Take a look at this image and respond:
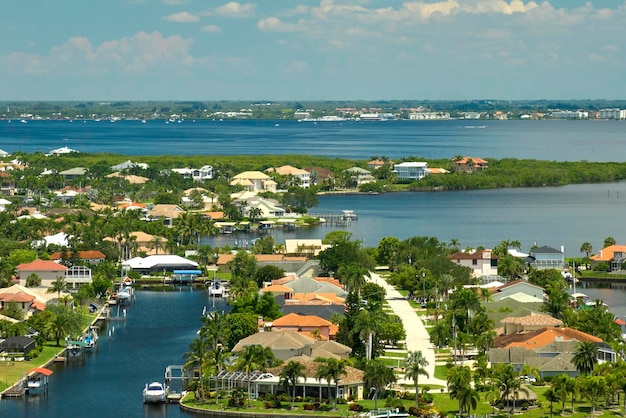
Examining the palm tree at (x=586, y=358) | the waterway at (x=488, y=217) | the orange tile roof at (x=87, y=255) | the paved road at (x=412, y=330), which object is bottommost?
the waterway at (x=488, y=217)

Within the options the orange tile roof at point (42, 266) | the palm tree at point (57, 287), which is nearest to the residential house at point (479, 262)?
the palm tree at point (57, 287)

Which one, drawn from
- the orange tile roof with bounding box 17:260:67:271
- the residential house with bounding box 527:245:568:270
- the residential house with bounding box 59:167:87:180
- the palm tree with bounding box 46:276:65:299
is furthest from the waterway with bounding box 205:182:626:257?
the palm tree with bounding box 46:276:65:299

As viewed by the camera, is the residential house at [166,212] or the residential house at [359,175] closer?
the residential house at [166,212]

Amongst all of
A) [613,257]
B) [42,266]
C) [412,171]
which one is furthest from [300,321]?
[412,171]

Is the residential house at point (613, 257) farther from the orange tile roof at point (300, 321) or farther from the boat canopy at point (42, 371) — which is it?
the boat canopy at point (42, 371)

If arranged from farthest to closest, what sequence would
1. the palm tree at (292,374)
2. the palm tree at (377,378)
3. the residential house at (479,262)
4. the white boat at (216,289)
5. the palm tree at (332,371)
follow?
the residential house at (479,262) → the white boat at (216,289) → the palm tree at (292,374) → the palm tree at (377,378) → the palm tree at (332,371)

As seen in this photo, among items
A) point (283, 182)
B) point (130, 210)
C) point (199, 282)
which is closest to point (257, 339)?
point (199, 282)

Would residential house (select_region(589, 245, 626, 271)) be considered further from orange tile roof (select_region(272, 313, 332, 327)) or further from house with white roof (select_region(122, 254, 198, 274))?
orange tile roof (select_region(272, 313, 332, 327))
